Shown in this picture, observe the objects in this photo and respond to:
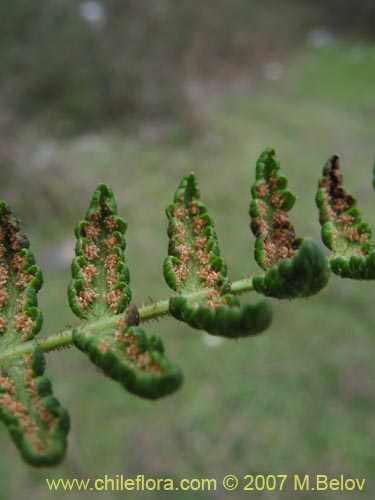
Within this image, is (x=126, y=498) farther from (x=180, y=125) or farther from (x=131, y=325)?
(x=180, y=125)

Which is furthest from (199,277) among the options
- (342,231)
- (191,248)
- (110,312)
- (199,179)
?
(199,179)

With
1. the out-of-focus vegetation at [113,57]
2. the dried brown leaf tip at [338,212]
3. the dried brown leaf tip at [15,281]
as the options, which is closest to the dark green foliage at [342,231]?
the dried brown leaf tip at [338,212]

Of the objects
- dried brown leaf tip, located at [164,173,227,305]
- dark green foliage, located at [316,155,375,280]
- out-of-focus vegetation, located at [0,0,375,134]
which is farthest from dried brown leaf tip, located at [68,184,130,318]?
out-of-focus vegetation, located at [0,0,375,134]

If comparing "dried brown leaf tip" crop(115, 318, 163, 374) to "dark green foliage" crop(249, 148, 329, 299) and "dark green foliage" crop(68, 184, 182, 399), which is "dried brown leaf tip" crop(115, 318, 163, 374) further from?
"dark green foliage" crop(249, 148, 329, 299)

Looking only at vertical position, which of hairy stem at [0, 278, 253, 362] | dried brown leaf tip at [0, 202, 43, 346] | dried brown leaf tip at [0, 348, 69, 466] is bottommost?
dried brown leaf tip at [0, 348, 69, 466]

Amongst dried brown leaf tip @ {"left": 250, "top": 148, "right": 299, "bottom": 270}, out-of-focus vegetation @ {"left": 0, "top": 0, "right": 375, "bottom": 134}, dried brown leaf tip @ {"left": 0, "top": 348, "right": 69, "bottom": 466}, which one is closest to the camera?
dried brown leaf tip @ {"left": 0, "top": 348, "right": 69, "bottom": 466}

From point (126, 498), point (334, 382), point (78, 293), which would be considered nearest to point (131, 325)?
point (78, 293)
